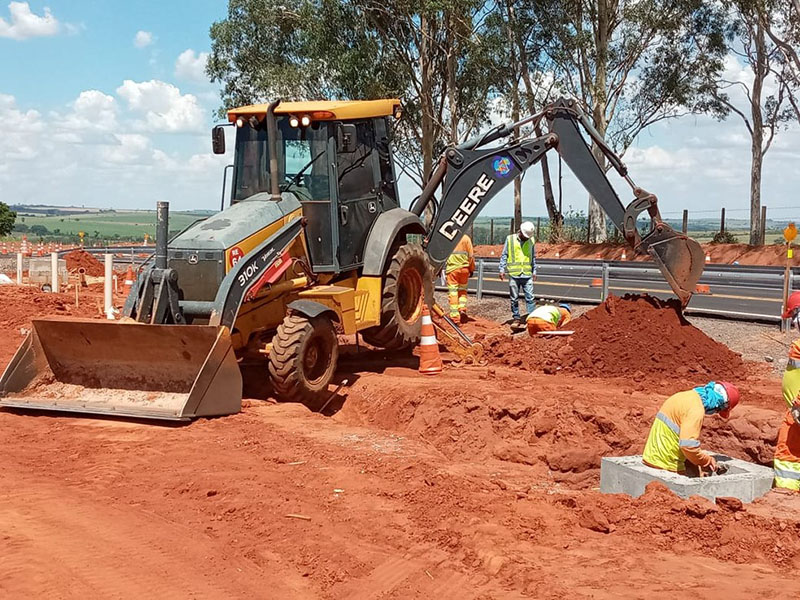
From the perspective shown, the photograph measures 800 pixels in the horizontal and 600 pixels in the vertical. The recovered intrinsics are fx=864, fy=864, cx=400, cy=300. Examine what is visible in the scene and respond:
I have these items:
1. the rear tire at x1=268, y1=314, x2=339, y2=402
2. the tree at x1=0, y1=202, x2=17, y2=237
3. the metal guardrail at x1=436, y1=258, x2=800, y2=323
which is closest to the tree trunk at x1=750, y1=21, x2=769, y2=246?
the metal guardrail at x1=436, y1=258, x2=800, y2=323

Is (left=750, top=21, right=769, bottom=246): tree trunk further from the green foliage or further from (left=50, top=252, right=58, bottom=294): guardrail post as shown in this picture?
(left=50, top=252, right=58, bottom=294): guardrail post

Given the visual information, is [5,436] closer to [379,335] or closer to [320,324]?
[320,324]

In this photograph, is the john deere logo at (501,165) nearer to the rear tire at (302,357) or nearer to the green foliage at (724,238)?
the rear tire at (302,357)

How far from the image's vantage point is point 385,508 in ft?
21.2

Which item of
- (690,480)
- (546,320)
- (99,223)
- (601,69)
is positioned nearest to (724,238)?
(601,69)

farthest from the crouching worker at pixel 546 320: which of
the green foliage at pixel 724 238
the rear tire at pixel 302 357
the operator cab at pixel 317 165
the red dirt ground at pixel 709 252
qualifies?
the green foliage at pixel 724 238

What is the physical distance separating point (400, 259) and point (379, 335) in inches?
42.0

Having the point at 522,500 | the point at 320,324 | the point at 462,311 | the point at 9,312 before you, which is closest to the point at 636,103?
the point at 462,311

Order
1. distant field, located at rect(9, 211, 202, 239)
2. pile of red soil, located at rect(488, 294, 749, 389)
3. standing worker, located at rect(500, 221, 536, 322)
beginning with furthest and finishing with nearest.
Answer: distant field, located at rect(9, 211, 202, 239) → standing worker, located at rect(500, 221, 536, 322) → pile of red soil, located at rect(488, 294, 749, 389)

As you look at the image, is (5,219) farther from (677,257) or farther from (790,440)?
(790,440)

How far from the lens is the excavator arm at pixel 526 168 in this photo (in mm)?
12148

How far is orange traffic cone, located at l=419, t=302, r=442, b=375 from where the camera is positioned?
39.0 feet

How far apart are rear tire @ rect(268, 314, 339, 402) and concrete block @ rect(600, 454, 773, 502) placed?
3458 millimetres

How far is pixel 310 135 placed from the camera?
34.3 ft
